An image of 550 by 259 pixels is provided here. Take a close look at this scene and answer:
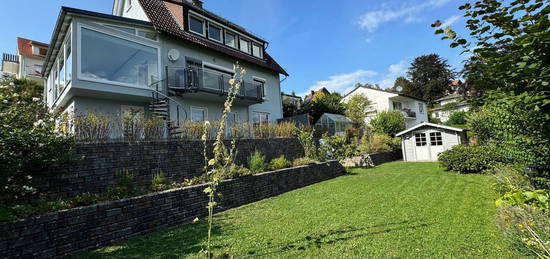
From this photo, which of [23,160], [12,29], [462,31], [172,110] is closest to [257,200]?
[23,160]

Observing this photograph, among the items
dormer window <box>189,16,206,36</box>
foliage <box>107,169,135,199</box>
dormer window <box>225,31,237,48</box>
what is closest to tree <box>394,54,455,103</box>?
dormer window <box>225,31,237,48</box>

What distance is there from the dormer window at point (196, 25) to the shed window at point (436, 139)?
60.5ft

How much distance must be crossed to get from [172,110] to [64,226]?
9.45 meters

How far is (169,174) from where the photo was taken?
8188 millimetres

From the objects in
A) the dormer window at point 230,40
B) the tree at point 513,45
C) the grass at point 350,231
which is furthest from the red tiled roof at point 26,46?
the tree at point 513,45

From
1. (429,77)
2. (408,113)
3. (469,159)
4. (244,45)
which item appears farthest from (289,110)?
(429,77)

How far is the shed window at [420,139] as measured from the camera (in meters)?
19.1

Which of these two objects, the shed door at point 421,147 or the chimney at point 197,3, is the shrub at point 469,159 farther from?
the chimney at point 197,3

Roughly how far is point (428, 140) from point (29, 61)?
43.8 m

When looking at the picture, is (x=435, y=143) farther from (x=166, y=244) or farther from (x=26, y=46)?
(x=26, y=46)

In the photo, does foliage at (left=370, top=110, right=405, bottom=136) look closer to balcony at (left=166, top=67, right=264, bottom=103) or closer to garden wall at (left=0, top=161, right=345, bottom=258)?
balcony at (left=166, top=67, right=264, bottom=103)

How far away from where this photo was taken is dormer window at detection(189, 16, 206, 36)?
15688 mm

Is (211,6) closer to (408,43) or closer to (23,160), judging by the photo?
(408,43)

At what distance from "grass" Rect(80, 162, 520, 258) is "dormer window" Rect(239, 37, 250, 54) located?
46.8ft
